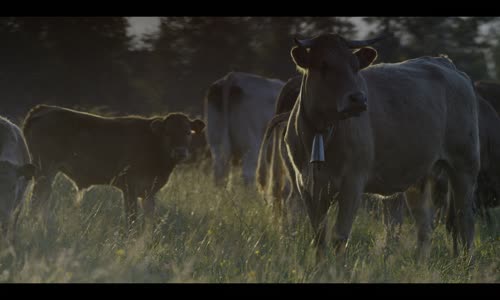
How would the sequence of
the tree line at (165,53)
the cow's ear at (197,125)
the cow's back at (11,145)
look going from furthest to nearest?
the tree line at (165,53)
the cow's ear at (197,125)
the cow's back at (11,145)

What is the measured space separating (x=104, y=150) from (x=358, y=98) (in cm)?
397

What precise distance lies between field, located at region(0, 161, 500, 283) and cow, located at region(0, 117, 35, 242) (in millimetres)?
225

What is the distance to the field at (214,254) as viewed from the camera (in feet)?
16.1

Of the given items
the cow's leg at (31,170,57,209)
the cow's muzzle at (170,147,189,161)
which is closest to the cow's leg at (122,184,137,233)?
the cow's muzzle at (170,147,189,161)

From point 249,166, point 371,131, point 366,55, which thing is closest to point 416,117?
point 371,131

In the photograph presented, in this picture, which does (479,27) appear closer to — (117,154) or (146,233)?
(117,154)

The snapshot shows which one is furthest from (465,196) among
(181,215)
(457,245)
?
(181,215)

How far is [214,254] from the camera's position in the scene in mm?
5945

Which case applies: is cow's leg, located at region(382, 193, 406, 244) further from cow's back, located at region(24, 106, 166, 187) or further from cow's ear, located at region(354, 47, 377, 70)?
cow's back, located at region(24, 106, 166, 187)

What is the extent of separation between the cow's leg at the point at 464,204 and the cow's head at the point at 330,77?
1.87m

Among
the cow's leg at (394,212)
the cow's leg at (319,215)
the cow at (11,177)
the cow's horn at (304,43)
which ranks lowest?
the cow's leg at (394,212)

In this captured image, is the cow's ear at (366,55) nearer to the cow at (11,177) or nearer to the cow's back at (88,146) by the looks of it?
the cow at (11,177)

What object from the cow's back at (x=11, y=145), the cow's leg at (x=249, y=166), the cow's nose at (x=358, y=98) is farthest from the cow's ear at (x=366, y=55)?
the cow's leg at (x=249, y=166)

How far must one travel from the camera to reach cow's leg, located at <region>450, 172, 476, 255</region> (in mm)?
6840
